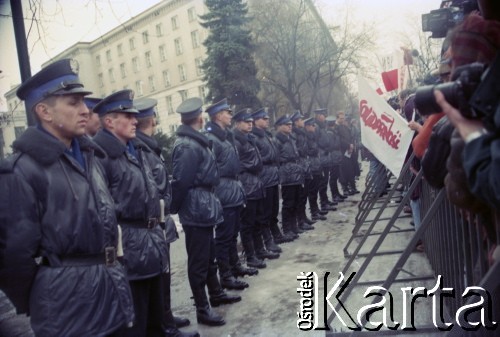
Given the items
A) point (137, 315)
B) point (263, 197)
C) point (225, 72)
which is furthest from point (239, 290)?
point (225, 72)

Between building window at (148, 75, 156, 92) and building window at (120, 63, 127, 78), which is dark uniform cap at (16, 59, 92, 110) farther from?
building window at (120, 63, 127, 78)

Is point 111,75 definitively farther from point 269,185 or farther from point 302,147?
point 269,185

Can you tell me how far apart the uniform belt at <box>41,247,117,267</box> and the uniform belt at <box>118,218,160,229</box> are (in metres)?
0.75

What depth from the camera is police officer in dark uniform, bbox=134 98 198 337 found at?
430 centimetres

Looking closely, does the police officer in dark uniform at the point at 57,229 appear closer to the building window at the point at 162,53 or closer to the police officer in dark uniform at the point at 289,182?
the police officer in dark uniform at the point at 289,182

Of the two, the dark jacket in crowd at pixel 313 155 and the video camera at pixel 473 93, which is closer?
the video camera at pixel 473 93

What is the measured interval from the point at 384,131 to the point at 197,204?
2.13 m

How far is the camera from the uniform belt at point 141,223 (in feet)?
11.6

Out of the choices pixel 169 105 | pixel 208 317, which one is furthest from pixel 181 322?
pixel 169 105

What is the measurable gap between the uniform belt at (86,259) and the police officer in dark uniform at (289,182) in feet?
18.7

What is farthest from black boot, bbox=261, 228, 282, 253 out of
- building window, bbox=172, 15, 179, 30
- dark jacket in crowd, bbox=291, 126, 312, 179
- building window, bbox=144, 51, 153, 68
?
building window, bbox=144, 51, 153, 68

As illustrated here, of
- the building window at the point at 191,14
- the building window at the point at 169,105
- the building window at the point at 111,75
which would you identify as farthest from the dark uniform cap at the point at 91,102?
the building window at the point at 111,75

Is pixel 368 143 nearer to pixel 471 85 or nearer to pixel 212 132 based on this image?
pixel 212 132

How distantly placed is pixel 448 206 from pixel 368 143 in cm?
198
